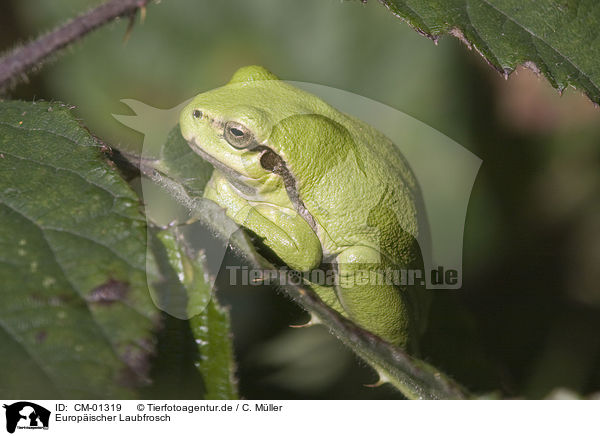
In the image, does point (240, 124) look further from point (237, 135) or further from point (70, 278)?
point (70, 278)

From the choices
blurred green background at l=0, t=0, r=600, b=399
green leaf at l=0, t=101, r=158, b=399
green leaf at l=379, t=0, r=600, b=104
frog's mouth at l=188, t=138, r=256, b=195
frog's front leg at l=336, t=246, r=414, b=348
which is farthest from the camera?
blurred green background at l=0, t=0, r=600, b=399

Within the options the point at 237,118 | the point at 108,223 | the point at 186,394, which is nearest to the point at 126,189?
the point at 108,223

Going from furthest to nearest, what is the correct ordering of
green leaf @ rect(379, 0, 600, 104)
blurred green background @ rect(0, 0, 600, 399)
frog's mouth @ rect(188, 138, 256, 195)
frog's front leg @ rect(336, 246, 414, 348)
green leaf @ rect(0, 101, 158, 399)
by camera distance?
blurred green background @ rect(0, 0, 600, 399)
frog's front leg @ rect(336, 246, 414, 348)
frog's mouth @ rect(188, 138, 256, 195)
green leaf @ rect(379, 0, 600, 104)
green leaf @ rect(0, 101, 158, 399)

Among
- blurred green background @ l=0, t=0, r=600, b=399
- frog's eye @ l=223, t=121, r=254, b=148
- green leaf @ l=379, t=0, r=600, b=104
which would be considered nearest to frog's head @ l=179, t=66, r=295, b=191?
frog's eye @ l=223, t=121, r=254, b=148

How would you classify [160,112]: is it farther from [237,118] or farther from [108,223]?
[108,223]

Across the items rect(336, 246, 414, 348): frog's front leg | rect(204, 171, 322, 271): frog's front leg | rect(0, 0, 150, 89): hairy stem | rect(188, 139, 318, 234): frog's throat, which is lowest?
rect(336, 246, 414, 348): frog's front leg

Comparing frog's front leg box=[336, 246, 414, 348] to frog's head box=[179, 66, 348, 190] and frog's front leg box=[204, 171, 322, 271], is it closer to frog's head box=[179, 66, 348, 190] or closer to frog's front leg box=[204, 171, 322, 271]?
frog's front leg box=[204, 171, 322, 271]

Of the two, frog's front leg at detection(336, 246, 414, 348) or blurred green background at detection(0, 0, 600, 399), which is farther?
blurred green background at detection(0, 0, 600, 399)

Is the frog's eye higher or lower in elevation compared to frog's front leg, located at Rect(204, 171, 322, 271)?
higher

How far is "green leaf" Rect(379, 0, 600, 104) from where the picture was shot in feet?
4.02

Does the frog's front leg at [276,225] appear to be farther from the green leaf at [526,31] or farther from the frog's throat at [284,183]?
the green leaf at [526,31]

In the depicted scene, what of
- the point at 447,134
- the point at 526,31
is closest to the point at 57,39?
the point at 526,31

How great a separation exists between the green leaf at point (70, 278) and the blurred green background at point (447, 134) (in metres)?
0.84

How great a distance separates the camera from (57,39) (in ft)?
2.96
